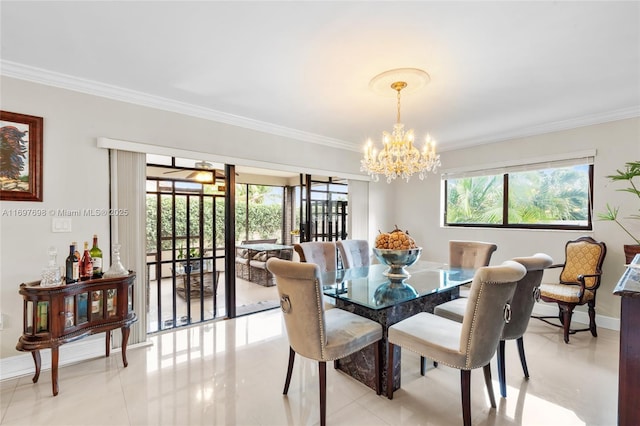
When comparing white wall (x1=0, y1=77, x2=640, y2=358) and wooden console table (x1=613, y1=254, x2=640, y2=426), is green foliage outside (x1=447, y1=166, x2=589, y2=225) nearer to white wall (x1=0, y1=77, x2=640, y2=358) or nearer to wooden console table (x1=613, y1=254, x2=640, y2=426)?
white wall (x1=0, y1=77, x2=640, y2=358)

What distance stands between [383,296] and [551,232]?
2.92 meters

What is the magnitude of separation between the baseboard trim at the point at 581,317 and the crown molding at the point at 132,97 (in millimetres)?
3835

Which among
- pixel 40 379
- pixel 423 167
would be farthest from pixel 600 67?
pixel 40 379

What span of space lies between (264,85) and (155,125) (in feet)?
4.10

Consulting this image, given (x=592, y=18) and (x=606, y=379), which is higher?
(x=592, y=18)

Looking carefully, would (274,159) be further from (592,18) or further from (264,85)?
(592,18)

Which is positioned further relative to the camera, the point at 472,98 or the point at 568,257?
the point at 568,257

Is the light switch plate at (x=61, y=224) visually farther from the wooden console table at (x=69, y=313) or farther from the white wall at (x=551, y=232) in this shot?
the white wall at (x=551, y=232)

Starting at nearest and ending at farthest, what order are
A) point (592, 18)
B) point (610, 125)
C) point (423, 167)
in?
point (592, 18)
point (423, 167)
point (610, 125)

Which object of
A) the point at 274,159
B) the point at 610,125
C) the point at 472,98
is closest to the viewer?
the point at 472,98

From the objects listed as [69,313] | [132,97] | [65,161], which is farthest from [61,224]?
[132,97]

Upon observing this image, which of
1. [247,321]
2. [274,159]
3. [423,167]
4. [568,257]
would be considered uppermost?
[274,159]

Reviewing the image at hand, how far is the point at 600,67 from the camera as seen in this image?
2.28 meters

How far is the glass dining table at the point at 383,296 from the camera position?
218 centimetres
